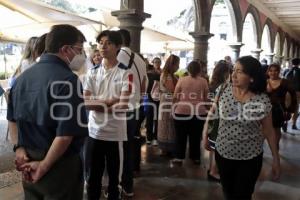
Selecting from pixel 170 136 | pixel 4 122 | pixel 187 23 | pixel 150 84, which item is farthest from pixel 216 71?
pixel 187 23

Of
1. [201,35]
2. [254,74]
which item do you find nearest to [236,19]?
[201,35]

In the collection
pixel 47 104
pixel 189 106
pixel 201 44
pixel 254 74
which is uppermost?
pixel 201 44

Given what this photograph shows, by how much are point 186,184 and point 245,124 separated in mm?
1686

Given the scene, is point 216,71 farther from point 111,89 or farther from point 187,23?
point 187,23

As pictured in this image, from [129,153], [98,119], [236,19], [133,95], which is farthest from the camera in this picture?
[236,19]

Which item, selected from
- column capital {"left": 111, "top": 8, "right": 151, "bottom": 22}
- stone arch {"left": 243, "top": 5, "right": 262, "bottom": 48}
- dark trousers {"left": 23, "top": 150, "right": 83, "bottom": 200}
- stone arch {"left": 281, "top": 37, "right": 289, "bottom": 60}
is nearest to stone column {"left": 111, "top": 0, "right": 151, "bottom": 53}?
column capital {"left": 111, "top": 8, "right": 151, "bottom": 22}

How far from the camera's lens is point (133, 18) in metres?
5.06

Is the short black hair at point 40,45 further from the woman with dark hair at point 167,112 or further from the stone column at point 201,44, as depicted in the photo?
the stone column at point 201,44

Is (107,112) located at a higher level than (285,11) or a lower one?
lower

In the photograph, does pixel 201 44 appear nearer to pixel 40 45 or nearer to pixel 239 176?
pixel 40 45

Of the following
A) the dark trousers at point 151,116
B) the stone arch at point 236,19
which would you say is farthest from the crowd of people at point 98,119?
the stone arch at point 236,19

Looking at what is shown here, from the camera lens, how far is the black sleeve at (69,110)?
169 cm

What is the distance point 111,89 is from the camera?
8.92ft

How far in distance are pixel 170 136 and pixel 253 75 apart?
2.62m
